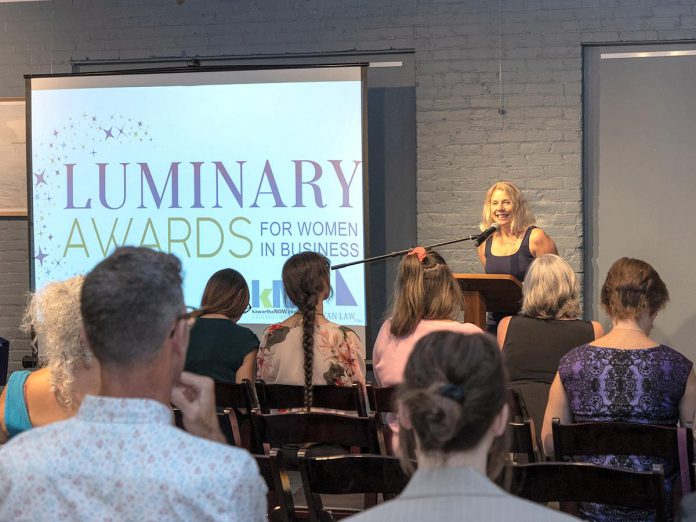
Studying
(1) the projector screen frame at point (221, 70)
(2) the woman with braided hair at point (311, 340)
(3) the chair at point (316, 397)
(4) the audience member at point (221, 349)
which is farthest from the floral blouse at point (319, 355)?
(1) the projector screen frame at point (221, 70)

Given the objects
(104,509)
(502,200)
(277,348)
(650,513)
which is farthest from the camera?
(502,200)

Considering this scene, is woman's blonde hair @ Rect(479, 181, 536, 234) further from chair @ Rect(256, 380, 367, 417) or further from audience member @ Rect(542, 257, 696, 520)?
audience member @ Rect(542, 257, 696, 520)

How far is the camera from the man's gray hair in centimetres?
150

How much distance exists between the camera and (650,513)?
2.89 meters

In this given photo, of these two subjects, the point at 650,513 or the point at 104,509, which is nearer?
the point at 104,509

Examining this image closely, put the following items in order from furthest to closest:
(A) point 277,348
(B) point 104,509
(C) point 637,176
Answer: (C) point 637,176, (A) point 277,348, (B) point 104,509

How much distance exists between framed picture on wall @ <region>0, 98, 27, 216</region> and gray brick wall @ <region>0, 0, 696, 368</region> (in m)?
1.20

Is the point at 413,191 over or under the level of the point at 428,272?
over

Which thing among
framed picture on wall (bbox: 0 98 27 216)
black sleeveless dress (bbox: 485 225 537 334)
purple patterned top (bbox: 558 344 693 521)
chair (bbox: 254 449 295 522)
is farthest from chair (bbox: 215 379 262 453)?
framed picture on wall (bbox: 0 98 27 216)

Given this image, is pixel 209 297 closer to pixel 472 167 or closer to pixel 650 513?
pixel 650 513

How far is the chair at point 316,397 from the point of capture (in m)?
3.65

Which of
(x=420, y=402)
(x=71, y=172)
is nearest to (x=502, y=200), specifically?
(x=71, y=172)

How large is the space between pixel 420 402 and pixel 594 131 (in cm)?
536

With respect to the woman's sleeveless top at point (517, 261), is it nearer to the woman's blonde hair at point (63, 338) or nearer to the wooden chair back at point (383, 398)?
the wooden chair back at point (383, 398)
